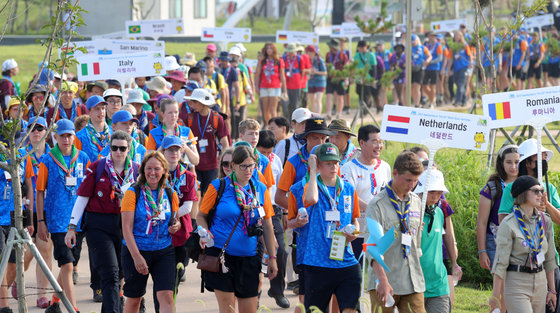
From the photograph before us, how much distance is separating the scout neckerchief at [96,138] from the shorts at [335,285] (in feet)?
11.8

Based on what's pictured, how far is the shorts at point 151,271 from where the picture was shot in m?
7.35

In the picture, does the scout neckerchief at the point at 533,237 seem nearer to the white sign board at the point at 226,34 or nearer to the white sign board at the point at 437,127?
the white sign board at the point at 437,127

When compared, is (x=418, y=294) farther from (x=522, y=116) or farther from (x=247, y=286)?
(x=522, y=116)

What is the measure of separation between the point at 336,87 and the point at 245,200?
54.3ft

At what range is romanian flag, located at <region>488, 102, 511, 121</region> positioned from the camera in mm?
8742

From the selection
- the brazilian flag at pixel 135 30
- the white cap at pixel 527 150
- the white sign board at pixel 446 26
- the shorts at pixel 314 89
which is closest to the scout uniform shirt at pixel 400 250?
the white cap at pixel 527 150

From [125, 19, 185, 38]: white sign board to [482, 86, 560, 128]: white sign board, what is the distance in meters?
13.0

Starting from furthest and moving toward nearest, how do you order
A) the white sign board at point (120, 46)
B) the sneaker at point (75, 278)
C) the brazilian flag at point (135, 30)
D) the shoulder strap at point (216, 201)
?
the brazilian flag at point (135, 30) → the white sign board at point (120, 46) → the sneaker at point (75, 278) → the shoulder strap at point (216, 201)

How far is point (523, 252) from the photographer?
6.97m

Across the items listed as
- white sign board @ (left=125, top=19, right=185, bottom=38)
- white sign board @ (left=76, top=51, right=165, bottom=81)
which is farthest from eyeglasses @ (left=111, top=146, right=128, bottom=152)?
white sign board @ (left=125, top=19, right=185, bottom=38)

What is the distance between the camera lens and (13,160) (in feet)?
19.8

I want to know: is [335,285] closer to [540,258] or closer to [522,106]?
[540,258]

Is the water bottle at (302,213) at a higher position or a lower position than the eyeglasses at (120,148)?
lower

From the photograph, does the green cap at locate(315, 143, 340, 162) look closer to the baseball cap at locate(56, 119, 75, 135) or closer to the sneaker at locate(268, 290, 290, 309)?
the sneaker at locate(268, 290, 290, 309)
